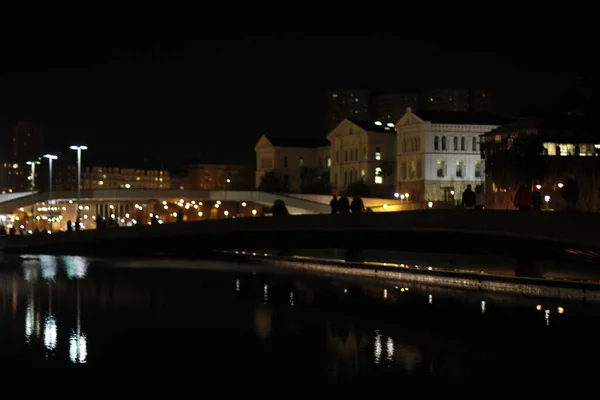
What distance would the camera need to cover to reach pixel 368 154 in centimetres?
12425

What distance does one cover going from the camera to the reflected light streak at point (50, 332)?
19.0 meters

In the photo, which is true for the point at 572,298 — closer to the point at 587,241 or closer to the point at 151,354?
the point at 587,241

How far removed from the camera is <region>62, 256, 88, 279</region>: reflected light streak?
37.9 metres

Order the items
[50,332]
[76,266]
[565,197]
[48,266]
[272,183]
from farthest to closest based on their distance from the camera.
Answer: [272,183]
[76,266]
[48,266]
[565,197]
[50,332]

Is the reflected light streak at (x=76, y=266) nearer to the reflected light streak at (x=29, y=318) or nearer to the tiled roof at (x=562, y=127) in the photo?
the reflected light streak at (x=29, y=318)

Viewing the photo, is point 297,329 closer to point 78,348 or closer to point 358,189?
point 78,348

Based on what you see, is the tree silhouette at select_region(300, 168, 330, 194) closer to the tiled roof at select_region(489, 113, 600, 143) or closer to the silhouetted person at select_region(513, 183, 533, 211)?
the tiled roof at select_region(489, 113, 600, 143)

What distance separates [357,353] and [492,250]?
15.5m

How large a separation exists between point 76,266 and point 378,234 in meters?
13.2

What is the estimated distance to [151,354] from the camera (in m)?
18.0

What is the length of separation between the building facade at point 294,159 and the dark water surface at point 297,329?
11024 centimetres

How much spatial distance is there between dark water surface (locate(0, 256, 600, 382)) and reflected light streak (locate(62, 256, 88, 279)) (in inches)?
159

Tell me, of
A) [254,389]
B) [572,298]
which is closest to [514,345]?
[254,389]

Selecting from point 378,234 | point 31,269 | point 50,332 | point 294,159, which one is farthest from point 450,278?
point 294,159
